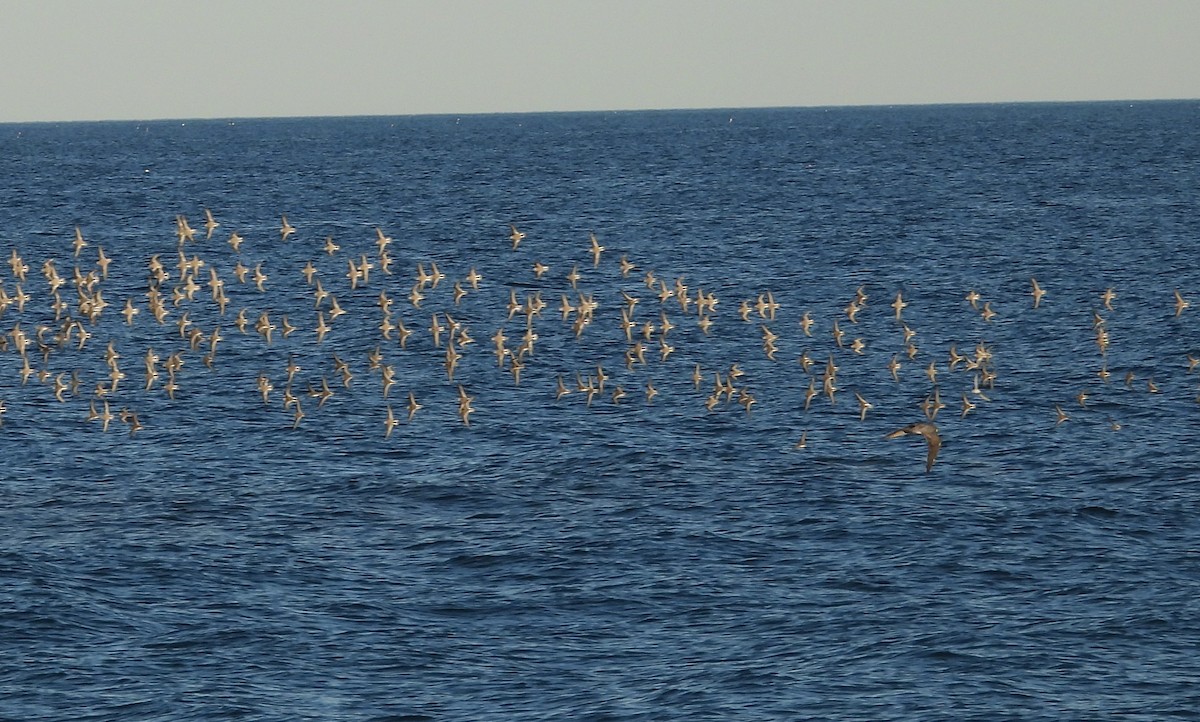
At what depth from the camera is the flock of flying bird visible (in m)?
72.8

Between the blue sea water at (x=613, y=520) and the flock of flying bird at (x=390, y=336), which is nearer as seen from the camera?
the blue sea water at (x=613, y=520)

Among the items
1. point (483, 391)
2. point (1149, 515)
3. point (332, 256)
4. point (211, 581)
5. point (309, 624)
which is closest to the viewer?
point (309, 624)

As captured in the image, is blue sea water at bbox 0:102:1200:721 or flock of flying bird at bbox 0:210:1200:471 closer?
blue sea water at bbox 0:102:1200:721

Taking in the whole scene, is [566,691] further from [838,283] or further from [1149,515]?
[838,283]

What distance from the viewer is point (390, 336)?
90062 mm

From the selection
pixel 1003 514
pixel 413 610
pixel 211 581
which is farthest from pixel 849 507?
pixel 211 581

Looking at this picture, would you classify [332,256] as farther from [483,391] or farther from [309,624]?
[309,624]

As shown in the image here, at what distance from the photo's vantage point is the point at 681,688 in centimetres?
4034

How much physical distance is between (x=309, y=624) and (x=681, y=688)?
981 centimetres

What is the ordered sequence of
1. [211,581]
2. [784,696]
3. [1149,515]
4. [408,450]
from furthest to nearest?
[408,450], [1149,515], [211,581], [784,696]

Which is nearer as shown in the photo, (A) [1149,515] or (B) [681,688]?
(B) [681,688]

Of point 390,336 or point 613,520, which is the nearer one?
point 613,520

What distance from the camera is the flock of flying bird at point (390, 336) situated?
239 feet

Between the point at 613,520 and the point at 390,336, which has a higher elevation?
the point at 390,336
